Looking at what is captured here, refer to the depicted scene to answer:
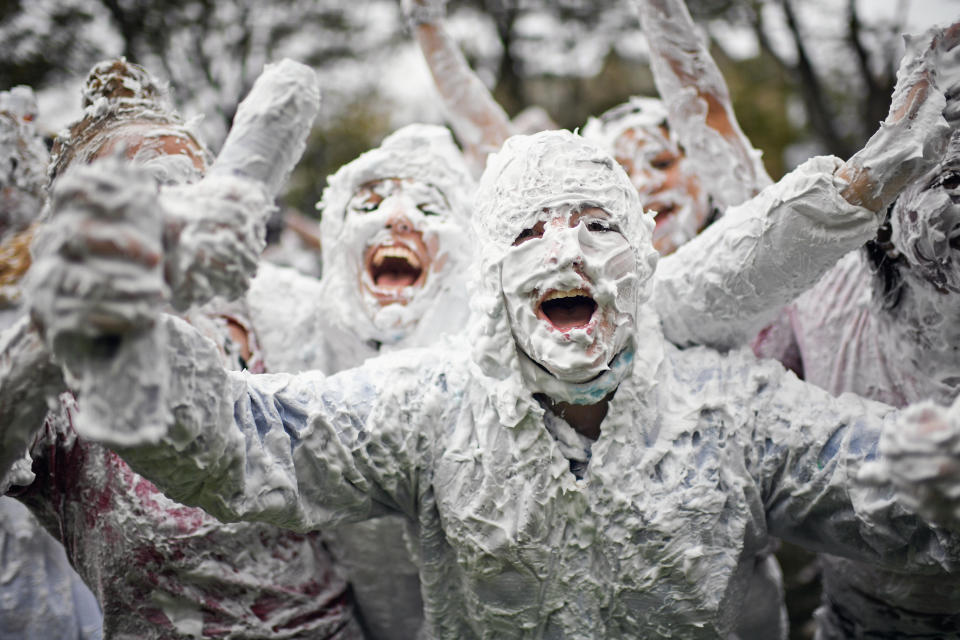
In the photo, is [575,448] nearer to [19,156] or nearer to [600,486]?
[600,486]

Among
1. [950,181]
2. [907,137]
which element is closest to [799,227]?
[907,137]

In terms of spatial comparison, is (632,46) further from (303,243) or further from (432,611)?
(432,611)

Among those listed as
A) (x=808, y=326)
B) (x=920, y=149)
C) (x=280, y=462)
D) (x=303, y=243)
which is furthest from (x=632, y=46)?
(x=280, y=462)

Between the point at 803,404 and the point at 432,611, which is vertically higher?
the point at 803,404

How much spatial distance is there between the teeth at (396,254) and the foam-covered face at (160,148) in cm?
59

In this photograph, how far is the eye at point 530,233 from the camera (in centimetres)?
169

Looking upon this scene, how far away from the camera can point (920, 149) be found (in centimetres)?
158

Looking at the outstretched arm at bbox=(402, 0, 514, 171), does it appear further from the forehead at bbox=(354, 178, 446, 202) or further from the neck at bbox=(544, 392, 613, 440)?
the neck at bbox=(544, 392, 613, 440)

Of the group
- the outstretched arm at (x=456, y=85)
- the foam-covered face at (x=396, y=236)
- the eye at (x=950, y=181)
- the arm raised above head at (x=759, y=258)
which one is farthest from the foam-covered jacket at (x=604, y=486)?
the outstretched arm at (x=456, y=85)

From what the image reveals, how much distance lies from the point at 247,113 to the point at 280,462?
2.11ft

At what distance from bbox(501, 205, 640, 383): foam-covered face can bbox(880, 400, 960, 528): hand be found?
555 mm

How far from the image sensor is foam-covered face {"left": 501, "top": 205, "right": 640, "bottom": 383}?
1.58 meters

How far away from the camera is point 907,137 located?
159 cm

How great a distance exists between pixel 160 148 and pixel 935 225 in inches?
68.1
